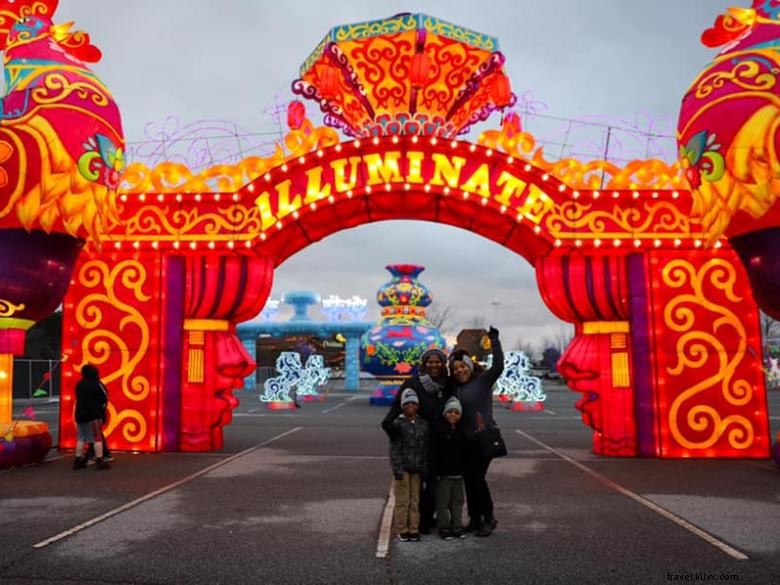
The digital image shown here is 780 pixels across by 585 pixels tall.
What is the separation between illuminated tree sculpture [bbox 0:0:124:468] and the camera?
25.7 ft

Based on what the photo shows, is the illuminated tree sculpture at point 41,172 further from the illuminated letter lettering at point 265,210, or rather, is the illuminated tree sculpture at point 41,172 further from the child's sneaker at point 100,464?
the illuminated letter lettering at point 265,210

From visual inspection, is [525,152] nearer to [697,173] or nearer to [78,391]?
[697,173]

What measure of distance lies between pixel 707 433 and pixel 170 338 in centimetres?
833

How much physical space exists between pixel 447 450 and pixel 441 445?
60mm

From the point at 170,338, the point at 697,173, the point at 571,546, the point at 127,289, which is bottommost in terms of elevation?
the point at 571,546

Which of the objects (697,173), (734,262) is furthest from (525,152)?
(734,262)

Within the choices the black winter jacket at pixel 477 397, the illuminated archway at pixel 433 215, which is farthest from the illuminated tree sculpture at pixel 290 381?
the black winter jacket at pixel 477 397

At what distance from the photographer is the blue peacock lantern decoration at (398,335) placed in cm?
2094

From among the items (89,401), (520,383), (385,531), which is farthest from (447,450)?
(520,383)

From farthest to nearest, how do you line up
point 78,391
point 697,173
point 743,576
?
point 78,391 → point 697,173 → point 743,576

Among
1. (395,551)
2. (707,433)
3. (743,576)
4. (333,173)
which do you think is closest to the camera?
(743,576)

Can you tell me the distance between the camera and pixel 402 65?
1044 cm

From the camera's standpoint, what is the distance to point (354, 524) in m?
5.30

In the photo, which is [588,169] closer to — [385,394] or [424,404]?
[424,404]
